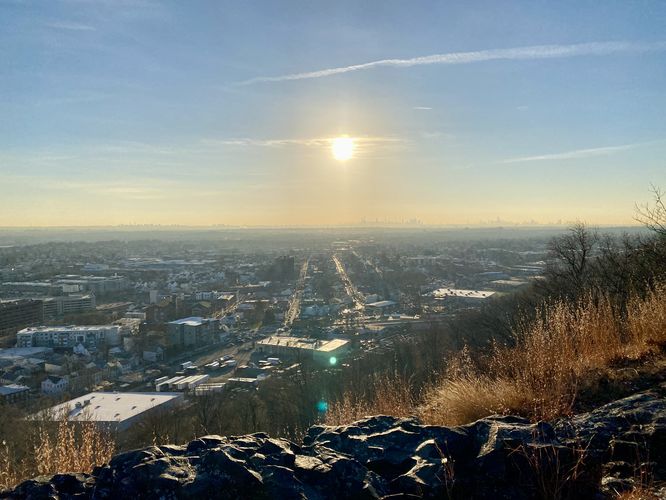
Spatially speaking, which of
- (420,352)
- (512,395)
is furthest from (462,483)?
(420,352)

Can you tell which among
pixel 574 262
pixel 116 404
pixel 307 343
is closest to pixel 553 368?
pixel 574 262

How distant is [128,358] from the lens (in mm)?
22812

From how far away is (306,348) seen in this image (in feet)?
71.0

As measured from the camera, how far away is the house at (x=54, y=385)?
55.0ft

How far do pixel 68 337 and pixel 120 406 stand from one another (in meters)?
14.1

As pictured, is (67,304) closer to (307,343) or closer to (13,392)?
(13,392)

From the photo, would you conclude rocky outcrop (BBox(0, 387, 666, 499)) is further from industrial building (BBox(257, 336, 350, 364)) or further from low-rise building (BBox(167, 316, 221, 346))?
low-rise building (BBox(167, 316, 221, 346))

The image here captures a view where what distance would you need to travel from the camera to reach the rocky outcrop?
2.07m

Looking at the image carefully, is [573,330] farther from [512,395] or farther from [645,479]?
[645,479]

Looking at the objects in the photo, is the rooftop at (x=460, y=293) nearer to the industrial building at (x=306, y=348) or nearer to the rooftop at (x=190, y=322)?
the industrial building at (x=306, y=348)

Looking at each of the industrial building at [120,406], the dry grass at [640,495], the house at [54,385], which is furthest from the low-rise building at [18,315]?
the dry grass at [640,495]

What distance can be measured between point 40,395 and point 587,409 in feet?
58.6

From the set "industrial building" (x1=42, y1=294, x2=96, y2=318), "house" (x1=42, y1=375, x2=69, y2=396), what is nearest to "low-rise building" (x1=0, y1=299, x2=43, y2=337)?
"industrial building" (x1=42, y1=294, x2=96, y2=318)

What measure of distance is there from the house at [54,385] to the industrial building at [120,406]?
7.63ft
